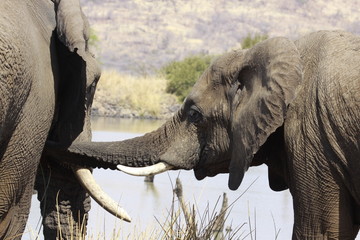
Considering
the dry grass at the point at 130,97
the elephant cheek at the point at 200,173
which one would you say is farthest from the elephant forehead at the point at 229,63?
the dry grass at the point at 130,97

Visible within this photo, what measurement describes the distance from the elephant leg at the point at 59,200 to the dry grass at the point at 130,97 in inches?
847

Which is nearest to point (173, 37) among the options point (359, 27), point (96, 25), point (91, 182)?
point (96, 25)

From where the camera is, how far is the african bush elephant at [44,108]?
6016 millimetres

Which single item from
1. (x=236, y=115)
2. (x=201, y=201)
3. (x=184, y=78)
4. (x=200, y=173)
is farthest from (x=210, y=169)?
(x=184, y=78)

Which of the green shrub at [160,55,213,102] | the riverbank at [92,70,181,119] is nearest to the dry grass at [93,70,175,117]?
the riverbank at [92,70,181,119]

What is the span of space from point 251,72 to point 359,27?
82265 mm

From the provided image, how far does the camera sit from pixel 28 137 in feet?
20.9

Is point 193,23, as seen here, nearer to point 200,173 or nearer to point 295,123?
point 200,173

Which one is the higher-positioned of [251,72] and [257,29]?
[257,29]

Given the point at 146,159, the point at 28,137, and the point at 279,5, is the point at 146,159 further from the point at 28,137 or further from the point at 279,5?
the point at 279,5

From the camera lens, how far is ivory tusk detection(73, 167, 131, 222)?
7137 mm

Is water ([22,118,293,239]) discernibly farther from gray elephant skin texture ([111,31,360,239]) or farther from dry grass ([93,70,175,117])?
dry grass ([93,70,175,117])

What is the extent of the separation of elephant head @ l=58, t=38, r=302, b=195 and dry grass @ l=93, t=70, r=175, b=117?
72.1 feet

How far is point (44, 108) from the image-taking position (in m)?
6.54
